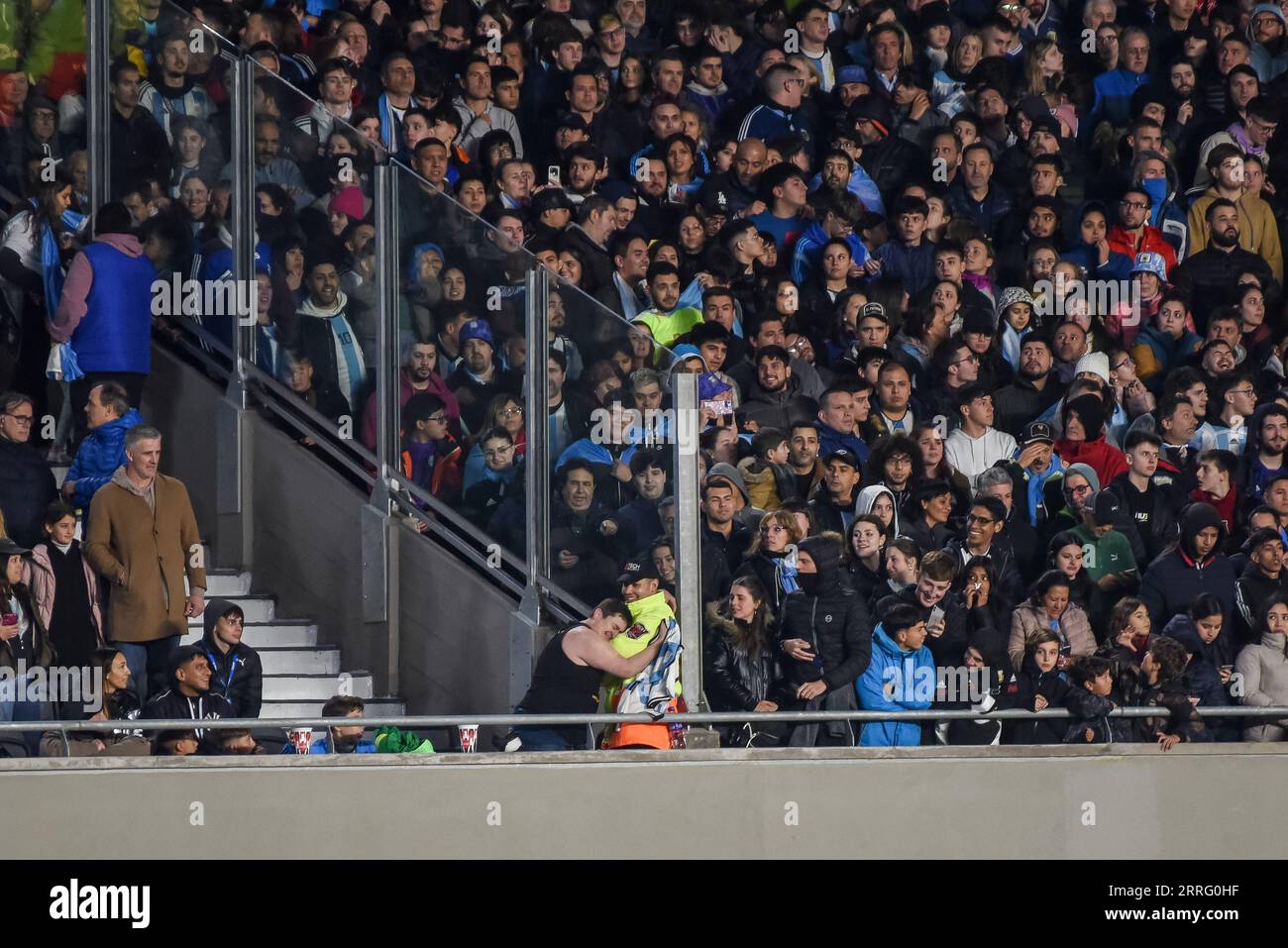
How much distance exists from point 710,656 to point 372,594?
5.65 feet

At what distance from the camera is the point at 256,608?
10.2 metres

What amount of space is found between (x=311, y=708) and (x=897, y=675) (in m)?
2.57

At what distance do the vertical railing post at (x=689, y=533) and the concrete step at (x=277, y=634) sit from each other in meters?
1.99

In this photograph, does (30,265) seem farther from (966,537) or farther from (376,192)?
(966,537)

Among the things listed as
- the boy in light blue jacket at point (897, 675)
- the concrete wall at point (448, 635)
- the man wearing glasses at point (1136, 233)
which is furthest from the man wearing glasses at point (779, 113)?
the boy in light blue jacket at point (897, 675)

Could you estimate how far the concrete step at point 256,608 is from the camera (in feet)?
33.4

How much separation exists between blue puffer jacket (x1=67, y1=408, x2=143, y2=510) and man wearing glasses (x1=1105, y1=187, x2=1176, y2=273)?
5784 millimetres

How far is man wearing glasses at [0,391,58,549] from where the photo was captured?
911 centimetres

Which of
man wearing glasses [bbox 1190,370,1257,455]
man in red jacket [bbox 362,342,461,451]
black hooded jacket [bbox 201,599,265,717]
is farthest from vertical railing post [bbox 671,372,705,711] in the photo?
man wearing glasses [bbox 1190,370,1257,455]

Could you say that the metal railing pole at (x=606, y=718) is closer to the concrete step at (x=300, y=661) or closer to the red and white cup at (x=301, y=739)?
the red and white cup at (x=301, y=739)

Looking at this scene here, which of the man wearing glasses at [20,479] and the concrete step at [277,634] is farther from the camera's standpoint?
the concrete step at [277,634]

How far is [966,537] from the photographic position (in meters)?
9.95

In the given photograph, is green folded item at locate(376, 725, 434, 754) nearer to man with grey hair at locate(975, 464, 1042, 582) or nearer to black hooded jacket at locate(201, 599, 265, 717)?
black hooded jacket at locate(201, 599, 265, 717)
